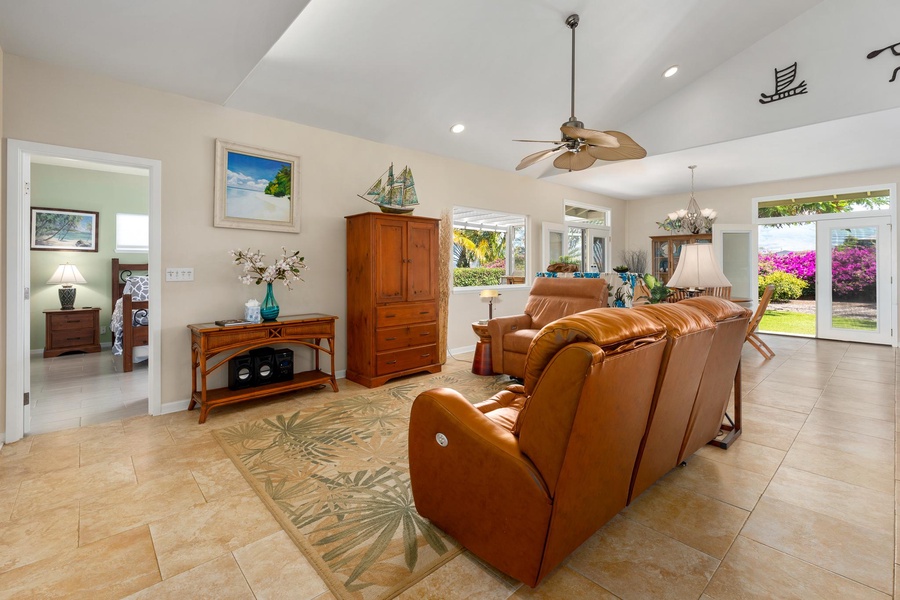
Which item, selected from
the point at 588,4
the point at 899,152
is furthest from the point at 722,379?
the point at 899,152

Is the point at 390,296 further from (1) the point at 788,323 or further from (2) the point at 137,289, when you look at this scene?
(1) the point at 788,323

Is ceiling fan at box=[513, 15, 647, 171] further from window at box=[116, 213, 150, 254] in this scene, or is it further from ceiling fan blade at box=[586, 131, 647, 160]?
window at box=[116, 213, 150, 254]

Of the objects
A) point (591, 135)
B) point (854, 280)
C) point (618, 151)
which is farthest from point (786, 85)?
point (854, 280)

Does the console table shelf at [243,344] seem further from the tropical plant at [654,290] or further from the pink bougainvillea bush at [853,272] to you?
the pink bougainvillea bush at [853,272]

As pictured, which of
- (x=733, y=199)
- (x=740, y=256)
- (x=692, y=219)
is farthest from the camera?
(x=733, y=199)

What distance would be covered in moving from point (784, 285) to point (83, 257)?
11869 millimetres

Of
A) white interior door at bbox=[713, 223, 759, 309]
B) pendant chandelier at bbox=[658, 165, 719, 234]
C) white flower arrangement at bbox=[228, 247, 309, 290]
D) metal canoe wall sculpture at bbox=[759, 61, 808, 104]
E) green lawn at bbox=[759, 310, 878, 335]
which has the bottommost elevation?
green lawn at bbox=[759, 310, 878, 335]

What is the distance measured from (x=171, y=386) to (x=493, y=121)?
4255 millimetres

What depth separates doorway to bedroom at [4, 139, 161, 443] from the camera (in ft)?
9.98

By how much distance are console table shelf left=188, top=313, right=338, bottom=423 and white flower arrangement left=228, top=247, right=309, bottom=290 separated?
40 centimetres

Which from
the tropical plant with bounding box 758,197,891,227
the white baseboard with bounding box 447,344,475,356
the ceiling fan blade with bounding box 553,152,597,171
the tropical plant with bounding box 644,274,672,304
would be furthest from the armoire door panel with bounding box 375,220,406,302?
the tropical plant with bounding box 758,197,891,227

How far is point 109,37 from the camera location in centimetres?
267

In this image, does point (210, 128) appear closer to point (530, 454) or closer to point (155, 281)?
point (155, 281)

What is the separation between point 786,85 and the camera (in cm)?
441
